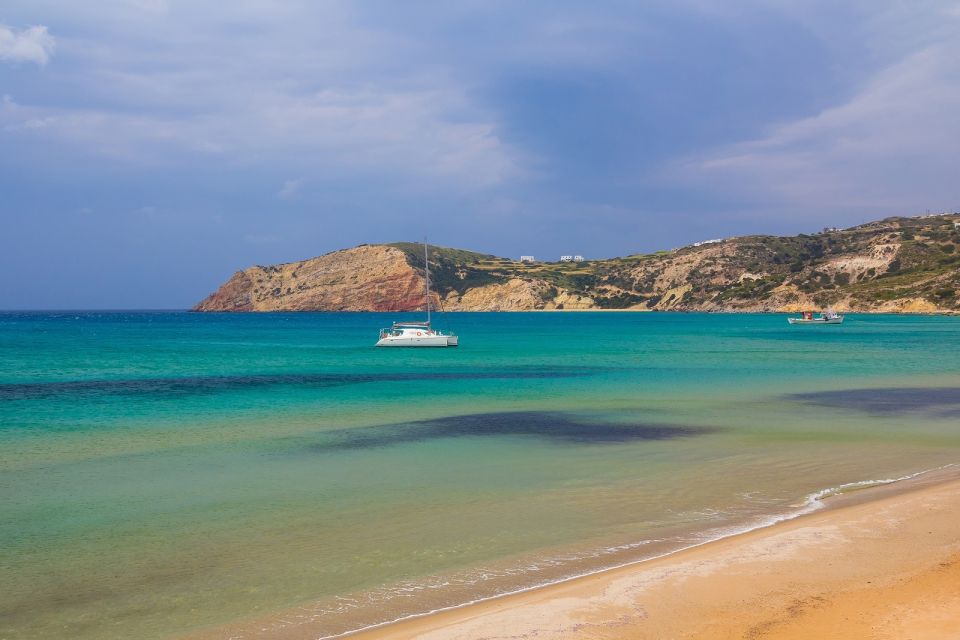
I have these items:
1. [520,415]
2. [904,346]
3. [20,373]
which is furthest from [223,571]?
[904,346]

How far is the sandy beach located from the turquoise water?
869 mm

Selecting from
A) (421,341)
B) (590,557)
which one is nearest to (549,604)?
(590,557)

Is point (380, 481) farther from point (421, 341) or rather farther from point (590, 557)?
point (421, 341)

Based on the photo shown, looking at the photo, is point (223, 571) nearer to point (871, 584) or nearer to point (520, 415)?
point (871, 584)

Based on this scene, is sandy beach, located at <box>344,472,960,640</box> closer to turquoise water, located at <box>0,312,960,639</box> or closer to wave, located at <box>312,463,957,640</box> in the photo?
wave, located at <box>312,463,957,640</box>

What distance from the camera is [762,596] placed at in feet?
27.5

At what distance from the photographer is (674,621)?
7727mm

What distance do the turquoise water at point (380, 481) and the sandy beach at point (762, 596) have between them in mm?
869

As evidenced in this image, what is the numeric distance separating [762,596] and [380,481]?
9.33 meters

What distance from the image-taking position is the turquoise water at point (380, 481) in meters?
9.54

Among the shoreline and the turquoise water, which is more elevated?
the shoreline

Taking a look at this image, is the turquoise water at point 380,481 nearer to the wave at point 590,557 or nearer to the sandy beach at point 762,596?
the wave at point 590,557

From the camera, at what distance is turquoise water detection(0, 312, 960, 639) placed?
9.54 meters

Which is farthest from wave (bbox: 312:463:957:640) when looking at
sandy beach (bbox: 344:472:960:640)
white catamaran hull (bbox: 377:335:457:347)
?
white catamaran hull (bbox: 377:335:457:347)
